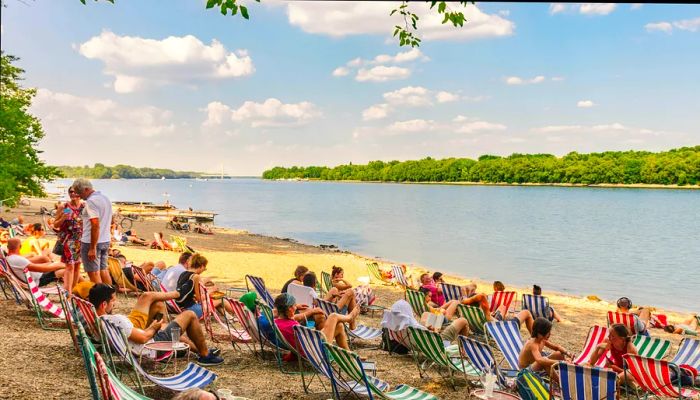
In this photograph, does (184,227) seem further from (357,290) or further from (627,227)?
(627,227)

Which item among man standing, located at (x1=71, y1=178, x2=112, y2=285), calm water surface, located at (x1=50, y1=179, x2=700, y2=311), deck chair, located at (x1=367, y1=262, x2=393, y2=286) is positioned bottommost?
calm water surface, located at (x1=50, y1=179, x2=700, y2=311)

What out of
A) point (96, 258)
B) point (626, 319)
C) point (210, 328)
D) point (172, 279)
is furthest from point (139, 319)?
point (626, 319)

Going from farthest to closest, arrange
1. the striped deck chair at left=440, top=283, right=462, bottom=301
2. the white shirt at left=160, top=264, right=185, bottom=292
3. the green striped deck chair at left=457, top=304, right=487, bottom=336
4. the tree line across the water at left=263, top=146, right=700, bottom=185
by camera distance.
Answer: the tree line across the water at left=263, top=146, right=700, bottom=185 < the striped deck chair at left=440, top=283, right=462, bottom=301 < the green striped deck chair at left=457, top=304, right=487, bottom=336 < the white shirt at left=160, top=264, right=185, bottom=292

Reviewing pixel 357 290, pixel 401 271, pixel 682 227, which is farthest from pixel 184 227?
pixel 682 227

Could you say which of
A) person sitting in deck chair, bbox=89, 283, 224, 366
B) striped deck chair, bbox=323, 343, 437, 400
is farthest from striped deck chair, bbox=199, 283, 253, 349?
striped deck chair, bbox=323, 343, 437, 400

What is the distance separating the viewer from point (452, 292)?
1041 centimetres

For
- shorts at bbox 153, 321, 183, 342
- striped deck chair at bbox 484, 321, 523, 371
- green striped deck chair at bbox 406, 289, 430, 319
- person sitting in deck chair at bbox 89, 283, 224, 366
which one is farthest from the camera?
green striped deck chair at bbox 406, 289, 430, 319

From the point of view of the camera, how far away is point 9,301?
795cm

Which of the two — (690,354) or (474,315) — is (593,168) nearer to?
(474,315)

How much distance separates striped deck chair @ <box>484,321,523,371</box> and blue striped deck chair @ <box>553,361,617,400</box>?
1807mm

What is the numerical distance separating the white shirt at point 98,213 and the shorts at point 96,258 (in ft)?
0.23

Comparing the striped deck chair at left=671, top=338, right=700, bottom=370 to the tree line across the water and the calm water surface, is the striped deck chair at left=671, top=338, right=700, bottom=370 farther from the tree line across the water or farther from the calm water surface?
the tree line across the water

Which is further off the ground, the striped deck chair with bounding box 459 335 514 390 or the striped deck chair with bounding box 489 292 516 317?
the striped deck chair with bounding box 459 335 514 390

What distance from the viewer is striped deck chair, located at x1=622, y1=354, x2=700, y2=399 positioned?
4922 millimetres
